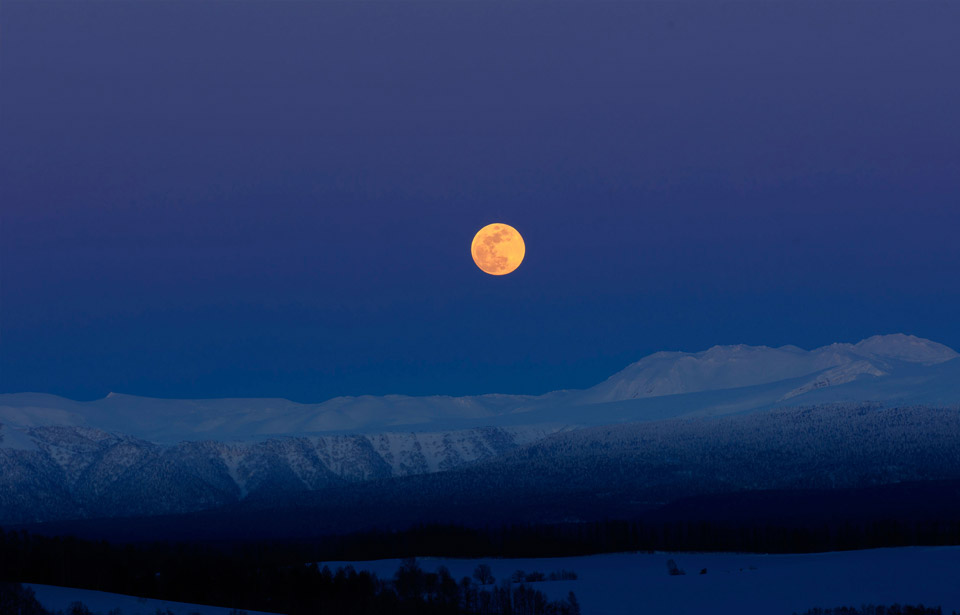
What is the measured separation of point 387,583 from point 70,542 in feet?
164

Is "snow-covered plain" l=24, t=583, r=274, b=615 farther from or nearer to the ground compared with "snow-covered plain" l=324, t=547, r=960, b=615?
farther from the ground

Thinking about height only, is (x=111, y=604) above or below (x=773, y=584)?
above

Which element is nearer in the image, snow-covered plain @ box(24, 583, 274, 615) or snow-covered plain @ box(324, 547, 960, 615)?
snow-covered plain @ box(24, 583, 274, 615)

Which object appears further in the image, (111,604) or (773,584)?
(773,584)

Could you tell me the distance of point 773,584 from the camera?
159000 mm

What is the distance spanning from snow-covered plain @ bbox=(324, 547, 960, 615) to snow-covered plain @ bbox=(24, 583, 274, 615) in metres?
43.5

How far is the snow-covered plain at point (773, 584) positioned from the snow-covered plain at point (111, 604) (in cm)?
4353

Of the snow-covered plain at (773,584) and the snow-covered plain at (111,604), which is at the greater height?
the snow-covered plain at (111,604)

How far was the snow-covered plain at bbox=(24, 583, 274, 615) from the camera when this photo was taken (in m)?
120

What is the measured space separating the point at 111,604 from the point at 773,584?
252 feet

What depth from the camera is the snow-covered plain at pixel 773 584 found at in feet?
480

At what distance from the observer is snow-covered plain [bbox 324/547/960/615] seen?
14625cm

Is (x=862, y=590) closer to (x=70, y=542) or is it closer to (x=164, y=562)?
(x=164, y=562)

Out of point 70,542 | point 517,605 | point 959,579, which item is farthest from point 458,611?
point 70,542
